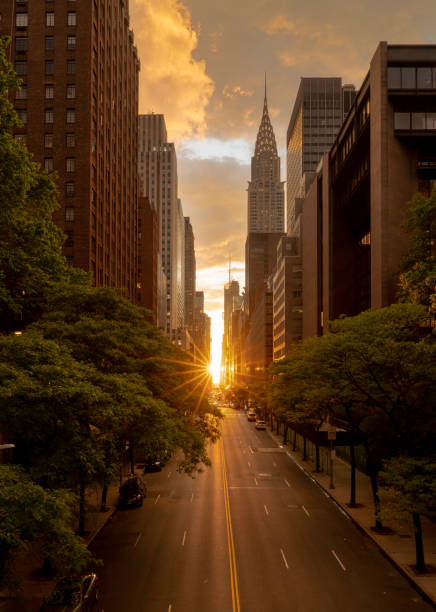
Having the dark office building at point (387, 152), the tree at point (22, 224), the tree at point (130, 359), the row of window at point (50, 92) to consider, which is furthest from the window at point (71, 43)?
the tree at point (130, 359)

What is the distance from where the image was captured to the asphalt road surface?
18.8m

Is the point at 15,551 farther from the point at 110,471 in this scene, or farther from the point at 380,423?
the point at 380,423

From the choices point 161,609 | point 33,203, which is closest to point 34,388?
point 161,609

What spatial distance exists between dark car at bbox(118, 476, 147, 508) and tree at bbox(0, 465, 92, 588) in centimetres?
1990

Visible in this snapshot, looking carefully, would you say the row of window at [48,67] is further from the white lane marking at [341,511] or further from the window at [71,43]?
the white lane marking at [341,511]

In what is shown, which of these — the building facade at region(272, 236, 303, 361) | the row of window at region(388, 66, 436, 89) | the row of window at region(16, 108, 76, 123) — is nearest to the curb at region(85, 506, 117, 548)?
the row of window at region(388, 66, 436, 89)

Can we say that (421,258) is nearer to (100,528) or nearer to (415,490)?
(415,490)

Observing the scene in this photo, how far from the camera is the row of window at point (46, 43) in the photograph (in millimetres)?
63312

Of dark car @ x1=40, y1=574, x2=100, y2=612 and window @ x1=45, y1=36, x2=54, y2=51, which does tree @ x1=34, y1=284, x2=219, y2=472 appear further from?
window @ x1=45, y1=36, x2=54, y2=51

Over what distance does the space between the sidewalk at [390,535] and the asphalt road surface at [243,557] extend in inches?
17.0

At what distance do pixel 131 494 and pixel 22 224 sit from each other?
1907 centimetres

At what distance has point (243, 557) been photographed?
920 inches

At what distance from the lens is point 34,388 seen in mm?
15172

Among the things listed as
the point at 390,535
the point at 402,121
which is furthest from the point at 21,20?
the point at 390,535
